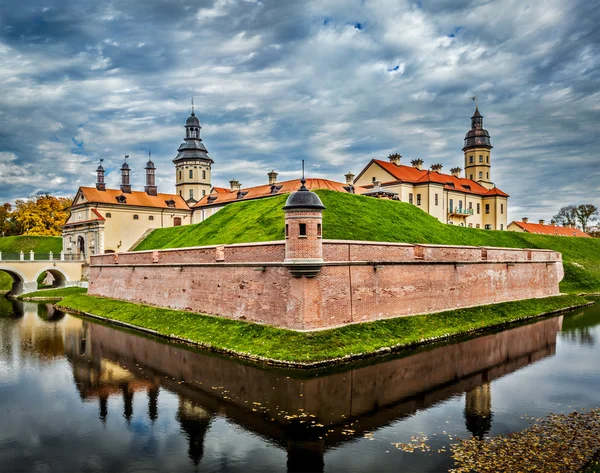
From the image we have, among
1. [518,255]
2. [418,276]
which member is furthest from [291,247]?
[518,255]

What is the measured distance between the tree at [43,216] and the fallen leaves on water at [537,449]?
67.5m

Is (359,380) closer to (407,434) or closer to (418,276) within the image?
(407,434)

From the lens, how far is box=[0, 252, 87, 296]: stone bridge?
4306 centimetres

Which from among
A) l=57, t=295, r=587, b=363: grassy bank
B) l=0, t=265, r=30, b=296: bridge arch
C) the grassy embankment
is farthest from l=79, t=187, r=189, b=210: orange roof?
l=57, t=295, r=587, b=363: grassy bank

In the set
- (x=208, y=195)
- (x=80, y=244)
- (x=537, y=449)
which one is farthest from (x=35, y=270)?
(x=537, y=449)

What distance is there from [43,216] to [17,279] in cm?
2467

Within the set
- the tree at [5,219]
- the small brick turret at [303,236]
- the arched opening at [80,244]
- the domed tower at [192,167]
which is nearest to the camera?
the small brick turret at [303,236]

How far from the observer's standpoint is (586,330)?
22797mm

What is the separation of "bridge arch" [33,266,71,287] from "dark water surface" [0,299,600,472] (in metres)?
28.1

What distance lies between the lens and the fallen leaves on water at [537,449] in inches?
332

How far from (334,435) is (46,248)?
2401 inches

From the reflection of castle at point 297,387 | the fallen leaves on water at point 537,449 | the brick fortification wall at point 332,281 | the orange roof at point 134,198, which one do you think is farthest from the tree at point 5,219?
the fallen leaves on water at point 537,449

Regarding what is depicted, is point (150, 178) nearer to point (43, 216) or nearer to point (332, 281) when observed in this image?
point (43, 216)

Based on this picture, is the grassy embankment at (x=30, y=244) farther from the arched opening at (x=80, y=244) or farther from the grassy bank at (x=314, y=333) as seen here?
the grassy bank at (x=314, y=333)
